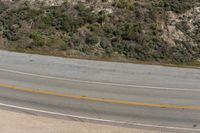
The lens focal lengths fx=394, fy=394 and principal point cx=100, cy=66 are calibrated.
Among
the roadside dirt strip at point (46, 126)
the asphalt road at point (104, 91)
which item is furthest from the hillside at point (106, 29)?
the roadside dirt strip at point (46, 126)

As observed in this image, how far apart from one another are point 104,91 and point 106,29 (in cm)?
1151

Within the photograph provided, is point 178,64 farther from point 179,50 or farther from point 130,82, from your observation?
point 130,82

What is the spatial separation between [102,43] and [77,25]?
268 centimetres

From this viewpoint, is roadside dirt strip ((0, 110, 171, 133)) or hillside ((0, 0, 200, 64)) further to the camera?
hillside ((0, 0, 200, 64))

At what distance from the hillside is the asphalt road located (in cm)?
337

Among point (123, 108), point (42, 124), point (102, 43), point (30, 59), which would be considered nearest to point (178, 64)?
point (102, 43)

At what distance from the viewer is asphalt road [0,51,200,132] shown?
13633mm

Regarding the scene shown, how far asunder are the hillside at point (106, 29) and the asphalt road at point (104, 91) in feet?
11.1

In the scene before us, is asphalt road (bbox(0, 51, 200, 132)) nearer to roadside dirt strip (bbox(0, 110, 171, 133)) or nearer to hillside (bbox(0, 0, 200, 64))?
roadside dirt strip (bbox(0, 110, 171, 133))

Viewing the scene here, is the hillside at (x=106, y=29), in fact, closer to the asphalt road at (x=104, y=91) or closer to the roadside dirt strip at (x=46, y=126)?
the asphalt road at (x=104, y=91)

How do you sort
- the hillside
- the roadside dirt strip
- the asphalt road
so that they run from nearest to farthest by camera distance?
the roadside dirt strip < the asphalt road < the hillside

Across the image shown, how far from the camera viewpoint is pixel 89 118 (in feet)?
43.7

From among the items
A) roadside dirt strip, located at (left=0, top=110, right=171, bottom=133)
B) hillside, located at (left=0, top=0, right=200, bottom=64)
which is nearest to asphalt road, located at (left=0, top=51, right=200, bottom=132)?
roadside dirt strip, located at (left=0, top=110, right=171, bottom=133)

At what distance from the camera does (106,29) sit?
Result: 2714 cm
